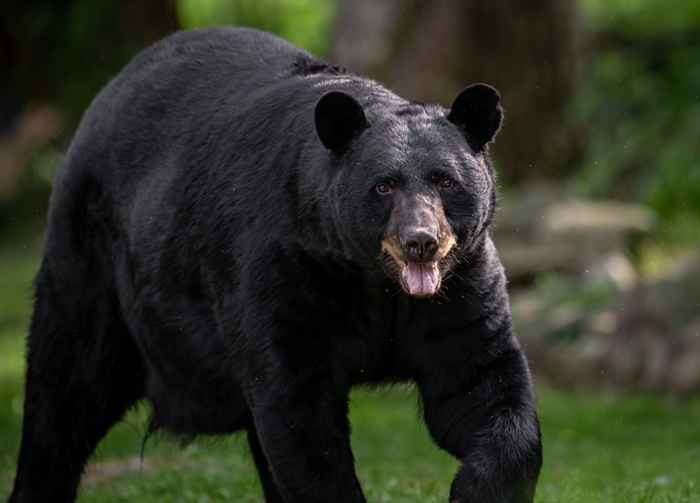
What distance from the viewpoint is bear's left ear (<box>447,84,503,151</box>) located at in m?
6.04

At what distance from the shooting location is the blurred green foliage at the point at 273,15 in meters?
32.6

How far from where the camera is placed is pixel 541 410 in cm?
1355

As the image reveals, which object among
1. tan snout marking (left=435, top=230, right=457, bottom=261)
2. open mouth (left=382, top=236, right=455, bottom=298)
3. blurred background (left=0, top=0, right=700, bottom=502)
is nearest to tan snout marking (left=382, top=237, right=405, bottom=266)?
open mouth (left=382, top=236, right=455, bottom=298)

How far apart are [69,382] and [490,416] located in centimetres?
250

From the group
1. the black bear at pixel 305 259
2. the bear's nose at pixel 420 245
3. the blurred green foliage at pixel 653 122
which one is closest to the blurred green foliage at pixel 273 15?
the blurred green foliage at pixel 653 122

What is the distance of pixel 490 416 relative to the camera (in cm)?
606

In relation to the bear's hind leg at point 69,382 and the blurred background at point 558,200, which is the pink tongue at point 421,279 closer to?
the bear's hind leg at point 69,382

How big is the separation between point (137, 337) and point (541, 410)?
6.84 m

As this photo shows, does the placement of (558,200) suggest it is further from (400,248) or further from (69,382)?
(400,248)

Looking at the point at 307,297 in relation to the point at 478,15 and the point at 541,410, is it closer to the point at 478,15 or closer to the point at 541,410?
the point at 541,410

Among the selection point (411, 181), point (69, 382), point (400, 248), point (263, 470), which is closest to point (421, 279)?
point (400, 248)

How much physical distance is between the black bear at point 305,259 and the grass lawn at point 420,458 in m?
0.79

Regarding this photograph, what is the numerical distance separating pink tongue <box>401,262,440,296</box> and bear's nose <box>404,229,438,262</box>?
0.04 meters

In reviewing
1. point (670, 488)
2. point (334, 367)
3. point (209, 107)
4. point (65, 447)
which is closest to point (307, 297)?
point (334, 367)
